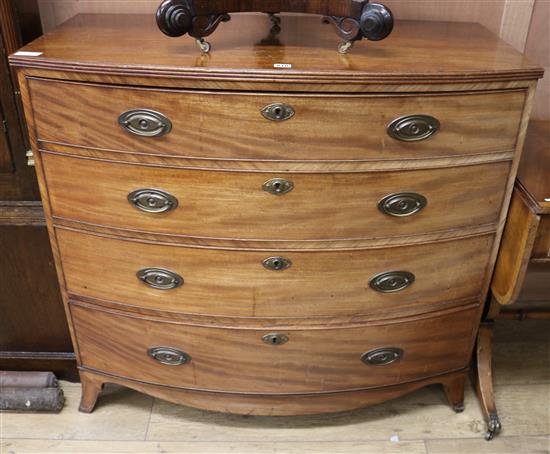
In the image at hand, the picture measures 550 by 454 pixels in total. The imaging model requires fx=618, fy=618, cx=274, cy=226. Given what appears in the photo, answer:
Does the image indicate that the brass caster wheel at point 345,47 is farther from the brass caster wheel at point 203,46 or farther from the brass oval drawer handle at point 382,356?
the brass oval drawer handle at point 382,356

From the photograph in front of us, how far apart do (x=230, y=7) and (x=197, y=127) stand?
313mm

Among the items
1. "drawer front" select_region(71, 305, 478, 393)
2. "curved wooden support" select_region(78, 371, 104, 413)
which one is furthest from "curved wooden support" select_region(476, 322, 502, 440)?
"curved wooden support" select_region(78, 371, 104, 413)

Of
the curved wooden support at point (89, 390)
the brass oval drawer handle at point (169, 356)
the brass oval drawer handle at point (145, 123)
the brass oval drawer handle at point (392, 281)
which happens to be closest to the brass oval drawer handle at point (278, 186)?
the brass oval drawer handle at point (145, 123)

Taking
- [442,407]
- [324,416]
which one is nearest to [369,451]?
[324,416]

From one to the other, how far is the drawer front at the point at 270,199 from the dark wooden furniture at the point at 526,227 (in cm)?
9

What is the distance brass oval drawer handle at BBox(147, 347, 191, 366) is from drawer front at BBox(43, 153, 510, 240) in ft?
1.31

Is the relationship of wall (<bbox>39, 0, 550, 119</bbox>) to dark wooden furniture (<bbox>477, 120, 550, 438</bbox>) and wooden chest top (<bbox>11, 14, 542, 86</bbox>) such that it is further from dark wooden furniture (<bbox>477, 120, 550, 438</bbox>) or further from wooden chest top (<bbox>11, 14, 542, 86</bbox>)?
dark wooden furniture (<bbox>477, 120, 550, 438</bbox>)

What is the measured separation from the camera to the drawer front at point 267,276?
5.24ft

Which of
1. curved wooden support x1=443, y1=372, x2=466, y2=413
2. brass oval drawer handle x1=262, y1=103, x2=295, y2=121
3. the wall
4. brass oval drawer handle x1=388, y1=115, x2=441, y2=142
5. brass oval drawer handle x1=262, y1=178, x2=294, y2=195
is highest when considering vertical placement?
the wall

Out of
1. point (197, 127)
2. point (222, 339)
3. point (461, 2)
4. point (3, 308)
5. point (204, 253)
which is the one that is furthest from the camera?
point (3, 308)

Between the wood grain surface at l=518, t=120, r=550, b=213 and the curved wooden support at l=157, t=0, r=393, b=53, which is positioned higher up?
the curved wooden support at l=157, t=0, r=393, b=53

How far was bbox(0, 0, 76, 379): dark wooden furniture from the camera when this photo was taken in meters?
1.70

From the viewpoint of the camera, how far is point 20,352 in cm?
207

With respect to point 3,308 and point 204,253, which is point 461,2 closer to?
point 204,253
